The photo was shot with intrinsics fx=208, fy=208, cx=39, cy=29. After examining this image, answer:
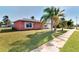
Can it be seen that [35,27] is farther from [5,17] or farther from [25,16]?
[5,17]

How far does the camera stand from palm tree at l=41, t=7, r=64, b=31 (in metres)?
3.49

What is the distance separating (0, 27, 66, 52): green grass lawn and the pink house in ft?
0.26

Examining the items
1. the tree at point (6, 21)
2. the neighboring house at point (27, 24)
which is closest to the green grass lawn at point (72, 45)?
the neighboring house at point (27, 24)

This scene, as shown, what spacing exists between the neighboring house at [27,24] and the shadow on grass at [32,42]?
138 mm

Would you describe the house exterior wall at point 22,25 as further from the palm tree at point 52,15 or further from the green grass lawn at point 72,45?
the green grass lawn at point 72,45

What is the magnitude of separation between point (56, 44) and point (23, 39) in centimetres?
57

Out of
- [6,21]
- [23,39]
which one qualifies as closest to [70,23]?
[23,39]

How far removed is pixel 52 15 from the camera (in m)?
3.53

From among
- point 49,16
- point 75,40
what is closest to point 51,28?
point 49,16

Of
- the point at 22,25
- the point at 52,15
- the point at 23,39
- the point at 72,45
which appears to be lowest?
the point at 72,45

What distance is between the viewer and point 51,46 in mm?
3520

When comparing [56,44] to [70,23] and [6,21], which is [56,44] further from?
[6,21]

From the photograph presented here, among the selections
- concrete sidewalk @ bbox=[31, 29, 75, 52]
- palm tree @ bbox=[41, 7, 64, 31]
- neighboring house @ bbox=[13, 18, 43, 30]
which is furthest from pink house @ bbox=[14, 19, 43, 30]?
concrete sidewalk @ bbox=[31, 29, 75, 52]

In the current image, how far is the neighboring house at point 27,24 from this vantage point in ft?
11.5
